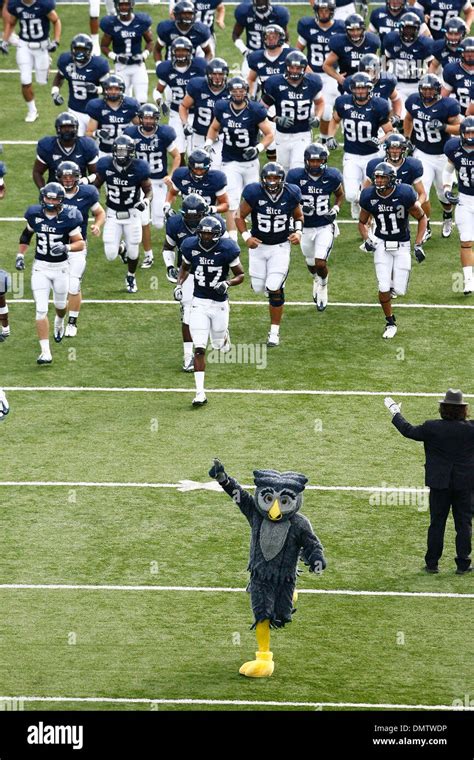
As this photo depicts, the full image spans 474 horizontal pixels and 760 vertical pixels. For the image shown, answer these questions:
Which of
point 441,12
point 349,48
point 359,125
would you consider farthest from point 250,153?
point 441,12

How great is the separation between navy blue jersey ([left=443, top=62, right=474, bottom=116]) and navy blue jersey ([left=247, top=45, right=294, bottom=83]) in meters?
1.87

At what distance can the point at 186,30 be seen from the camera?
70.7 feet

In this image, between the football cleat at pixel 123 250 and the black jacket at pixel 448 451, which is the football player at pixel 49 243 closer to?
the football cleat at pixel 123 250

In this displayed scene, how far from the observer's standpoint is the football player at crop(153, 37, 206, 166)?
68.4 ft

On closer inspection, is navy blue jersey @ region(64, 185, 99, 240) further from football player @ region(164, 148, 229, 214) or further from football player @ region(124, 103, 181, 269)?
football player @ region(124, 103, 181, 269)

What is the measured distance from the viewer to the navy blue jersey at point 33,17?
73.5 ft

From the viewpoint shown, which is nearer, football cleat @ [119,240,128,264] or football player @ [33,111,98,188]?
football player @ [33,111,98,188]

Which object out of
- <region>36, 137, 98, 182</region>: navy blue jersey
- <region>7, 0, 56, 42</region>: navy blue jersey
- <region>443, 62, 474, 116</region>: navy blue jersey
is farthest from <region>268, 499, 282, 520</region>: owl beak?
<region>7, 0, 56, 42</region>: navy blue jersey

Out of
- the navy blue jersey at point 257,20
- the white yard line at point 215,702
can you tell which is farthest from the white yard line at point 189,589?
the navy blue jersey at point 257,20

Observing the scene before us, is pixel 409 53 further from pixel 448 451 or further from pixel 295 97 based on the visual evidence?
pixel 448 451

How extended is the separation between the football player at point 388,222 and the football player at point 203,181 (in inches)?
56.4

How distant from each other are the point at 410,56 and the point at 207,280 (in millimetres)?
5801

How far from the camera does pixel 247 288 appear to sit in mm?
19562

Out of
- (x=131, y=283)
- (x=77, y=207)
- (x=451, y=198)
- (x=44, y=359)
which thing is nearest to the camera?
(x=44, y=359)
